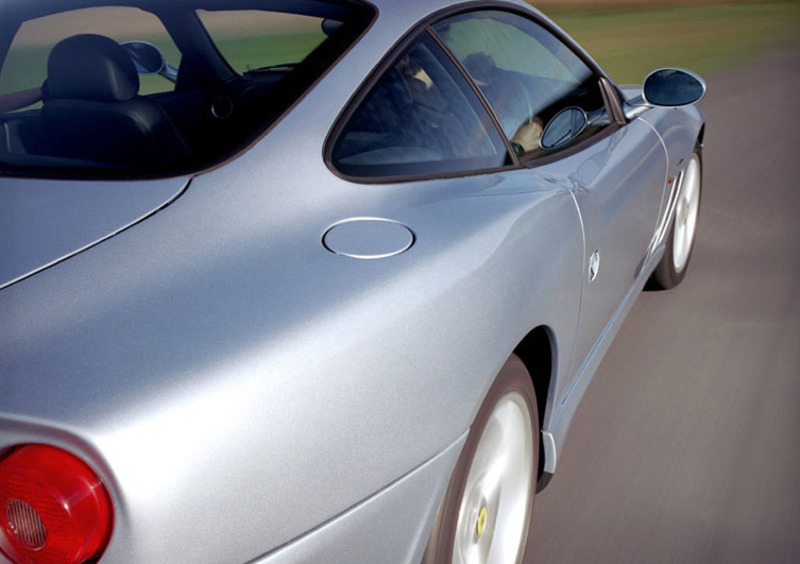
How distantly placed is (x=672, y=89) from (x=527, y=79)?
89 centimetres

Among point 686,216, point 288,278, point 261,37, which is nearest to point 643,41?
point 686,216

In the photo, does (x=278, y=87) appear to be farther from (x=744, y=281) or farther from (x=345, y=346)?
(x=744, y=281)

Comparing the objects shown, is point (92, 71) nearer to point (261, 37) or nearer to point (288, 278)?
point (261, 37)

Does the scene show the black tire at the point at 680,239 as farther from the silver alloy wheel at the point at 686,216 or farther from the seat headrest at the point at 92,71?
the seat headrest at the point at 92,71

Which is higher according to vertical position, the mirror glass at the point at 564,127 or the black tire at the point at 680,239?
the mirror glass at the point at 564,127

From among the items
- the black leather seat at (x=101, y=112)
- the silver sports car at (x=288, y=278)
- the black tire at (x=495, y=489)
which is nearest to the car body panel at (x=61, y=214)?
the silver sports car at (x=288, y=278)

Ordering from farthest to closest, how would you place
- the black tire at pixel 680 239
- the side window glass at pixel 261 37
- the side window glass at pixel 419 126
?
the black tire at pixel 680 239 → the side window glass at pixel 261 37 → the side window glass at pixel 419 126

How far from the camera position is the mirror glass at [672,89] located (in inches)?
141

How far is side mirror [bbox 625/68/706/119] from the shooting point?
11.7ft

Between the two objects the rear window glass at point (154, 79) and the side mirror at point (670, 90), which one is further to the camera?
the side mirror at point (670, 90)

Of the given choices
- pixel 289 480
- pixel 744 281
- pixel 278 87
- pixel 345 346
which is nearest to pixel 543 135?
pixel 278 87

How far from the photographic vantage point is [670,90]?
3.60 metres

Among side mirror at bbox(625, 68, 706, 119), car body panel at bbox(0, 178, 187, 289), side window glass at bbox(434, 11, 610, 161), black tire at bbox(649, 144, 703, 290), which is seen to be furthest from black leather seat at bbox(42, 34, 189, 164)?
black tire at bbox(649, 144, 703, 290)

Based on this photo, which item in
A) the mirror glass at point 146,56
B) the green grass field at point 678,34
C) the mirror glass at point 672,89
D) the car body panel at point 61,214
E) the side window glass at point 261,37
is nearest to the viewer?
the car body panel at point 61,214
